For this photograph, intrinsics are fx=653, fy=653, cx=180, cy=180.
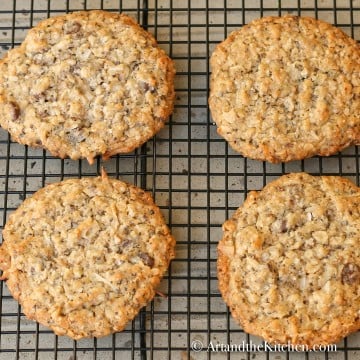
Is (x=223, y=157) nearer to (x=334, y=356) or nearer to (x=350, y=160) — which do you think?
Answer: (x=350, y=160)

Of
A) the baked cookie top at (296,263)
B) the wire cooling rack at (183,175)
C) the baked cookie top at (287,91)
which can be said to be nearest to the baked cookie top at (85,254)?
the wire cooling rack at (183,175)

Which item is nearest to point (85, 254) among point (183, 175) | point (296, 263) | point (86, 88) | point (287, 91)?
point (183, 175)

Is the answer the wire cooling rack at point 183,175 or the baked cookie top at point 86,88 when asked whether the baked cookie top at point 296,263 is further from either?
the baked cookie top at point 86,88

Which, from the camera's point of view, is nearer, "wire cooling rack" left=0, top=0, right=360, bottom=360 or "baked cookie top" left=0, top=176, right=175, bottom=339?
"baked cookie top" left=0, top=176, right=175, bottom=339

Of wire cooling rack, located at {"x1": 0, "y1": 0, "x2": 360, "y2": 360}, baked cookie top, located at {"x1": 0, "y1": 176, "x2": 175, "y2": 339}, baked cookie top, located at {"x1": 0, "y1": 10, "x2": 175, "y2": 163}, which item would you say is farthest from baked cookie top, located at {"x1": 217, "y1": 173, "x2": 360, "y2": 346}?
baked cookie top, located at {"x1": 0, "y1": 10, "x2": 175, "y2": 163}

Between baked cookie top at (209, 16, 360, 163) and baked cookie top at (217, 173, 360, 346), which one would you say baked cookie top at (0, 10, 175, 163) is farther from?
baked cookie top at (217, 173, 360, 346)

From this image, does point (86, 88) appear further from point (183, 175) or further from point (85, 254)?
point (85, 254)

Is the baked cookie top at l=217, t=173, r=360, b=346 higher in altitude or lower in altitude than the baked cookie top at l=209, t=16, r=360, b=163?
lower

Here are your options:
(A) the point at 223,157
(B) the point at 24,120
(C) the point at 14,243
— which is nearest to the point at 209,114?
(A) the point at 223,157
